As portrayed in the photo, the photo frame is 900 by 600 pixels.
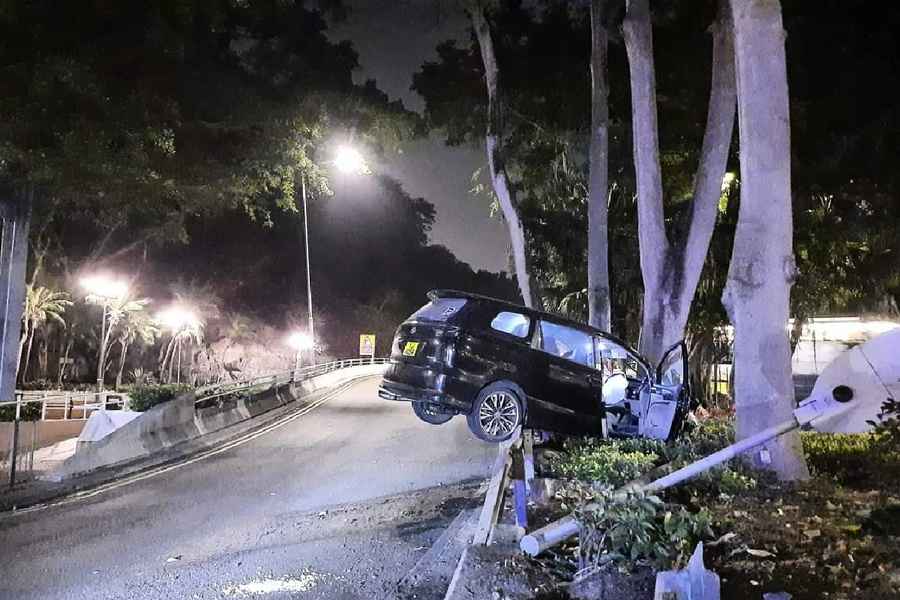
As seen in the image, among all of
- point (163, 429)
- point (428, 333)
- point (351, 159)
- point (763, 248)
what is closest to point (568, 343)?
point (428, 333)

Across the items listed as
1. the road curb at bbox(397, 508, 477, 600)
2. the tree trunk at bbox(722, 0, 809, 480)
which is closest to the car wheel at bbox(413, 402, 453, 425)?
the road curb at bbox(397, 508, 477, 600)

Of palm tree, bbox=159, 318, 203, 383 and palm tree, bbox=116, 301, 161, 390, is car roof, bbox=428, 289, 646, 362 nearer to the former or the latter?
palm tree, bbox=116, 301, 161, 390

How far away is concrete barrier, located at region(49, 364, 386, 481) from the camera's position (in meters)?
12.1

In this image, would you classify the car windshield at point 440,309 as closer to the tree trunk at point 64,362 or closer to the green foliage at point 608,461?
the green foliage at point 608,461

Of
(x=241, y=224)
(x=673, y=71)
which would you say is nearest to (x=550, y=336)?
(x=673, y=71)

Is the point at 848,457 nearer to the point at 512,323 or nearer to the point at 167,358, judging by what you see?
the point at 512,323

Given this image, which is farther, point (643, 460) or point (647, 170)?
point (647, 170)

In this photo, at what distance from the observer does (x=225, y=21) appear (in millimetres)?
17750

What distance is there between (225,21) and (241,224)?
33378mm

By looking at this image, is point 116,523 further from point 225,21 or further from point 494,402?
point 225,21

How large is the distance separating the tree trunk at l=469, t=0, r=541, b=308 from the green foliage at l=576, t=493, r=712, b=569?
11104mm

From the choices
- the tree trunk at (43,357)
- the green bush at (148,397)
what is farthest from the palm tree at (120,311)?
the green bush at (148,397)

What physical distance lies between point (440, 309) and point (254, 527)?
11.5 feet

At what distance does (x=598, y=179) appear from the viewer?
1438 centimetres
